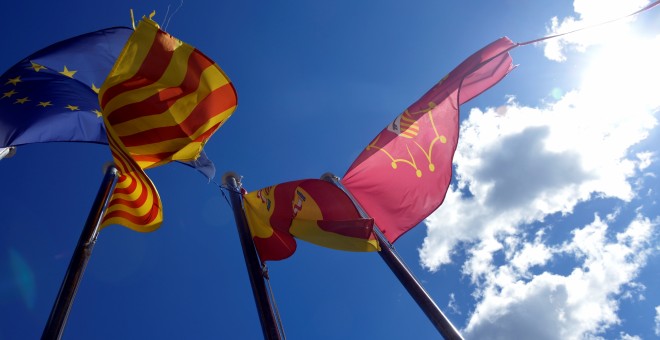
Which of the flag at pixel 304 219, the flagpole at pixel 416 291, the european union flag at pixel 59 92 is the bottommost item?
the flagpole at pixel 416 291

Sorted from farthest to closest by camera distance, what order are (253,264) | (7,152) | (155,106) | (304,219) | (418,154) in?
(7,152), (418,154), (155,106), (304,219), (253,264)

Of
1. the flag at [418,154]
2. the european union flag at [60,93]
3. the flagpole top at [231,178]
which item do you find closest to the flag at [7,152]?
the european union flag at [60,93]

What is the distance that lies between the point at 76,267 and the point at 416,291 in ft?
15.3

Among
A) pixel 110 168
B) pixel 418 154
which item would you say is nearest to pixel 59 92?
pixel 110 168

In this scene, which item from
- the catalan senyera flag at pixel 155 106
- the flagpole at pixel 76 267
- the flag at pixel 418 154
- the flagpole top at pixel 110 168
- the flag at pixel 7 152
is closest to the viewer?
the flagpole at pixel 76 267

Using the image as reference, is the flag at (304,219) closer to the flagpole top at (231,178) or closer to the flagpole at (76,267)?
the flagpole top at (231,178)

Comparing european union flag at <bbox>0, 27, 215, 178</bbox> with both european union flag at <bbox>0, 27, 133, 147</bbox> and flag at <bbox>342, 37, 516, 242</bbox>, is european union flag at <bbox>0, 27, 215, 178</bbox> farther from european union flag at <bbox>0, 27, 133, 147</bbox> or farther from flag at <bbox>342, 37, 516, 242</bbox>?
flag at <bbox>342, 37, 516, 242</bbox>

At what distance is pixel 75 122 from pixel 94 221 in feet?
9.34

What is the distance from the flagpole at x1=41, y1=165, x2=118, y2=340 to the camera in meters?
5.83

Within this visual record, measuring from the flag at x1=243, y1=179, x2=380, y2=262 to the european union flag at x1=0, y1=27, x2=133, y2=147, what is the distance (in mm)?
3733

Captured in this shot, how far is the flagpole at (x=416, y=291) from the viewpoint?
6.16m

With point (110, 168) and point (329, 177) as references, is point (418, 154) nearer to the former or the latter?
point (329, 177)

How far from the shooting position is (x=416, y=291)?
6820 millimetres

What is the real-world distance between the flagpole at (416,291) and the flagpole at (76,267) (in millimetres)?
4264
